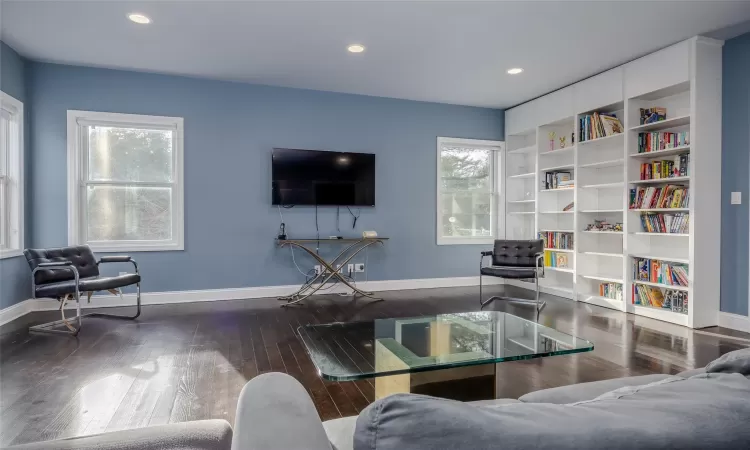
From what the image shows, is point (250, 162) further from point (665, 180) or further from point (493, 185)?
point (665, 180)

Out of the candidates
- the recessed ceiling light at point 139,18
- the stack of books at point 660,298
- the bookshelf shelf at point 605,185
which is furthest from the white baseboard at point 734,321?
the recessed ceiling light at point 139,18

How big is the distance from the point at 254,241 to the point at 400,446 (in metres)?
4.93

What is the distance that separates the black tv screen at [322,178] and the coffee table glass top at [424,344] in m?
3.05

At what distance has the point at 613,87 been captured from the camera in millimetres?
4602

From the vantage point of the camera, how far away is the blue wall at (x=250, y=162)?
4488 millimetres

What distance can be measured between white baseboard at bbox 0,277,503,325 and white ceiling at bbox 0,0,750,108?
2.54 meters

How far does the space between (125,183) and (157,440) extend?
472 centimetres

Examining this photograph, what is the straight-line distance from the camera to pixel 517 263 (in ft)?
16.7

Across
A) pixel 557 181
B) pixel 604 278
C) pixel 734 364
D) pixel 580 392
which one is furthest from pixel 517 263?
pixel 734 364

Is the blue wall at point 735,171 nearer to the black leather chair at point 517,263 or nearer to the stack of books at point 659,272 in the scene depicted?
the stack of books at point 659,272

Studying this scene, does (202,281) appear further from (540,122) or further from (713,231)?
(713,231)

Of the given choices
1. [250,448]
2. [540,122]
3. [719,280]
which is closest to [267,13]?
[250,448]

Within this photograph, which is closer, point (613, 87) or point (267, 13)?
point (267, 13)

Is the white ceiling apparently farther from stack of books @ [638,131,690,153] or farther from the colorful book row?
the colorful book row
